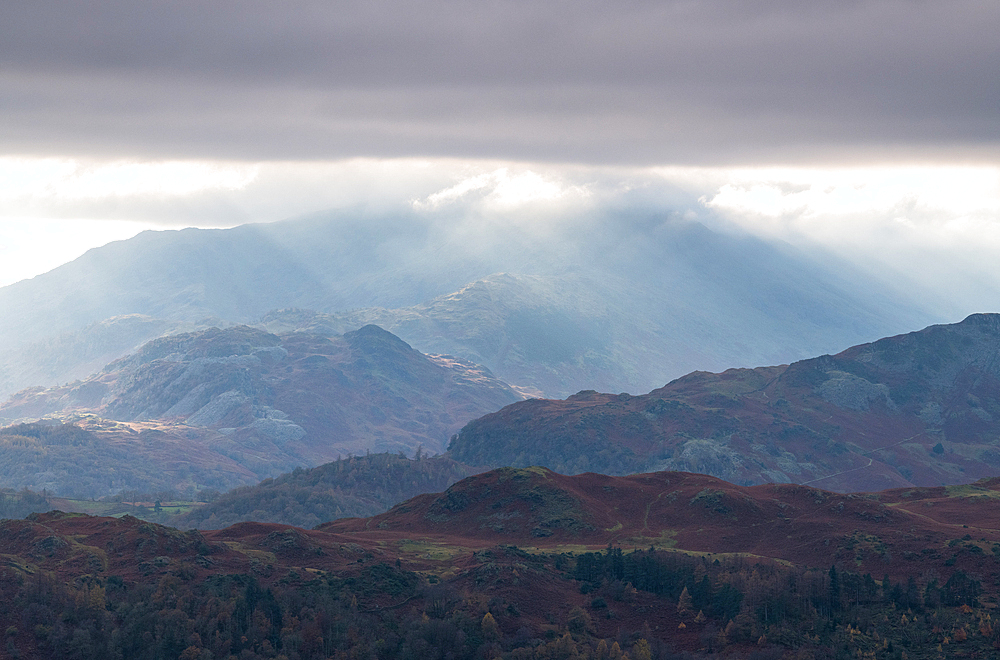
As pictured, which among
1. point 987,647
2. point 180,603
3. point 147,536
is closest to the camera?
point 987,647

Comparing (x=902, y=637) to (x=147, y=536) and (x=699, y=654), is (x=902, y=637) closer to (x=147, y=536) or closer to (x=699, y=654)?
(x=699, y=654)

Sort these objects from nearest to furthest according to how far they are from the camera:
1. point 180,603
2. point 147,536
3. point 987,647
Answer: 1. point 987,647
2. point 180,603
3. point 147,536

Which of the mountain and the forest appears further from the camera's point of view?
the mountain

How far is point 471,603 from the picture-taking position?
6973 inches

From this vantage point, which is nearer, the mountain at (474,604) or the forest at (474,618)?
the forest at (474,618)

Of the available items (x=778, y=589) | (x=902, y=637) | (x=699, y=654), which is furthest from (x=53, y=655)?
(x=902, y=637)

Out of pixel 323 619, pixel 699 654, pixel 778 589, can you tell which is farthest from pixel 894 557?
pixel 323 619

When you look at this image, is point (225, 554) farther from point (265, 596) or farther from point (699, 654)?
point (699, 654)

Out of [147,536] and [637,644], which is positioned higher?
[147,536]

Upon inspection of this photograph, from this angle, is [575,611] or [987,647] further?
[575,611]

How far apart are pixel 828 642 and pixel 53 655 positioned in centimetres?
11369

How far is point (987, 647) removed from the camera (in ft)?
500

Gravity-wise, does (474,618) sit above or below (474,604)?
below

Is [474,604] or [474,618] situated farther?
[474,604]
